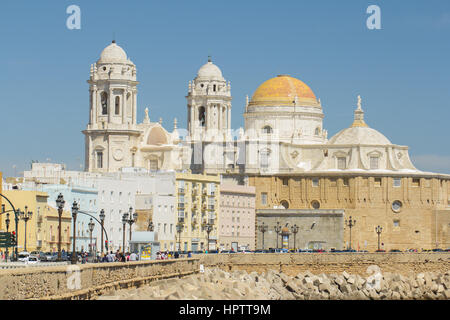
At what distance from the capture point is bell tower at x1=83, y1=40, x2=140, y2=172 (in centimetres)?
10188

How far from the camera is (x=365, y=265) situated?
234 ft

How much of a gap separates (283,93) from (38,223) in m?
53.0

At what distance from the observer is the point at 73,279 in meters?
30.8

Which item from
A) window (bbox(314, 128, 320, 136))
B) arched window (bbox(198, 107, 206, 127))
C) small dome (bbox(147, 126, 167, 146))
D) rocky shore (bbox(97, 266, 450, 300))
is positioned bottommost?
rocky shore (bbox(97, 266, 450, 300))

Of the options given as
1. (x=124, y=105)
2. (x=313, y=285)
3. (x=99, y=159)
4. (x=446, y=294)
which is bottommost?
(x=446, y=294)

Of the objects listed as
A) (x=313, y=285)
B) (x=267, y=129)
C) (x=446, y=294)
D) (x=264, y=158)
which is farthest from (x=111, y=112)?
(x=313, y=285)

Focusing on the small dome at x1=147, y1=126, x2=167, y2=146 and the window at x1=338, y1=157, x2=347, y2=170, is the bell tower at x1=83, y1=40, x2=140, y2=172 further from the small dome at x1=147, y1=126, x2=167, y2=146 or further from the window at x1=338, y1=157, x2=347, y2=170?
the window at x1=338, y1=157, x2=347, y2=170

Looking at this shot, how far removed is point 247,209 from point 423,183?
1832cm

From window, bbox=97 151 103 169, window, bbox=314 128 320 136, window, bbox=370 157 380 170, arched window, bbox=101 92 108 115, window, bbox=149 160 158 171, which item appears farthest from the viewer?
window, bbox=314 128 320 136

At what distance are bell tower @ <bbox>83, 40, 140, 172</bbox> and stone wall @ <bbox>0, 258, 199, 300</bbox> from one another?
5844 cm

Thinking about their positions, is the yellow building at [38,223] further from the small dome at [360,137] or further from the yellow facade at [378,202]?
the small dome at [360,137]

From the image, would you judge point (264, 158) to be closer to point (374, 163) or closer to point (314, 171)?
point (314, 171)

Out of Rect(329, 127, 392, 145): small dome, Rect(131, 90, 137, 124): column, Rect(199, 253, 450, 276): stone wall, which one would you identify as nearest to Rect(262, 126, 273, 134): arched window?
Rect(329, 127, 392, 145): small dome
